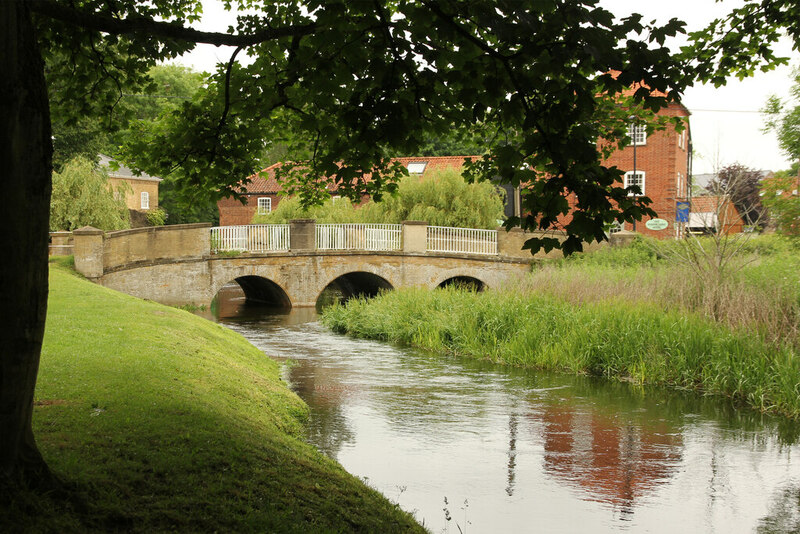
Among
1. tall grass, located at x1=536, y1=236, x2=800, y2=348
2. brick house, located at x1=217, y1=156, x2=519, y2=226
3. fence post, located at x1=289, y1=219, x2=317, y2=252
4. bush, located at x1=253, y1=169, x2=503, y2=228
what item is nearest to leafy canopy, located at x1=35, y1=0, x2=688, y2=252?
tall grass, located at x1=536, y1=236, x2=800, y2=348

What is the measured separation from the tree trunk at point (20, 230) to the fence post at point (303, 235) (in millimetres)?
28386

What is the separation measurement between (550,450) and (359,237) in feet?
80.3

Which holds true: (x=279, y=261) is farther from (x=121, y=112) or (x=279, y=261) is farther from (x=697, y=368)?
(x=121, y=112)

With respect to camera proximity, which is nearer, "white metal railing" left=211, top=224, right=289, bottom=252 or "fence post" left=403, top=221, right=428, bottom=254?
"white metal railing" left=211, top=224, right=289, bottom=252

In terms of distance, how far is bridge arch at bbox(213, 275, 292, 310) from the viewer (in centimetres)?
3356

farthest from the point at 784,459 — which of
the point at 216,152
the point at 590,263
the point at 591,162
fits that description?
the point at 590,263

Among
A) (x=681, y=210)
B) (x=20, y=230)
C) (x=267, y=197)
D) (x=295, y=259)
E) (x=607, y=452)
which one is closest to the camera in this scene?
(x=20, y=230)

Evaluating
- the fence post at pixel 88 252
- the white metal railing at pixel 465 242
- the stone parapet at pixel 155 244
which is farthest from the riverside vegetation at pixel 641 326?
the white metal railing at pixel 465 242

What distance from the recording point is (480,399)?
13.4 metres

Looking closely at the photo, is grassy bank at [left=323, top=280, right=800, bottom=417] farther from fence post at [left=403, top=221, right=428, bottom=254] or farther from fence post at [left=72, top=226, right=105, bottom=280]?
fence post at [left=403, top=221, right=428, bottom=254]

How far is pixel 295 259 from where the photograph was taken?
32656mm

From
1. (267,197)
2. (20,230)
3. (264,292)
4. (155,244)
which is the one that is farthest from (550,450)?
(267,197)

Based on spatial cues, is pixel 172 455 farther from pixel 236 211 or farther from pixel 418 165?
pixel 236 211

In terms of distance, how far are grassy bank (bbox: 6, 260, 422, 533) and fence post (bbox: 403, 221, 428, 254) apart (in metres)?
22.8
